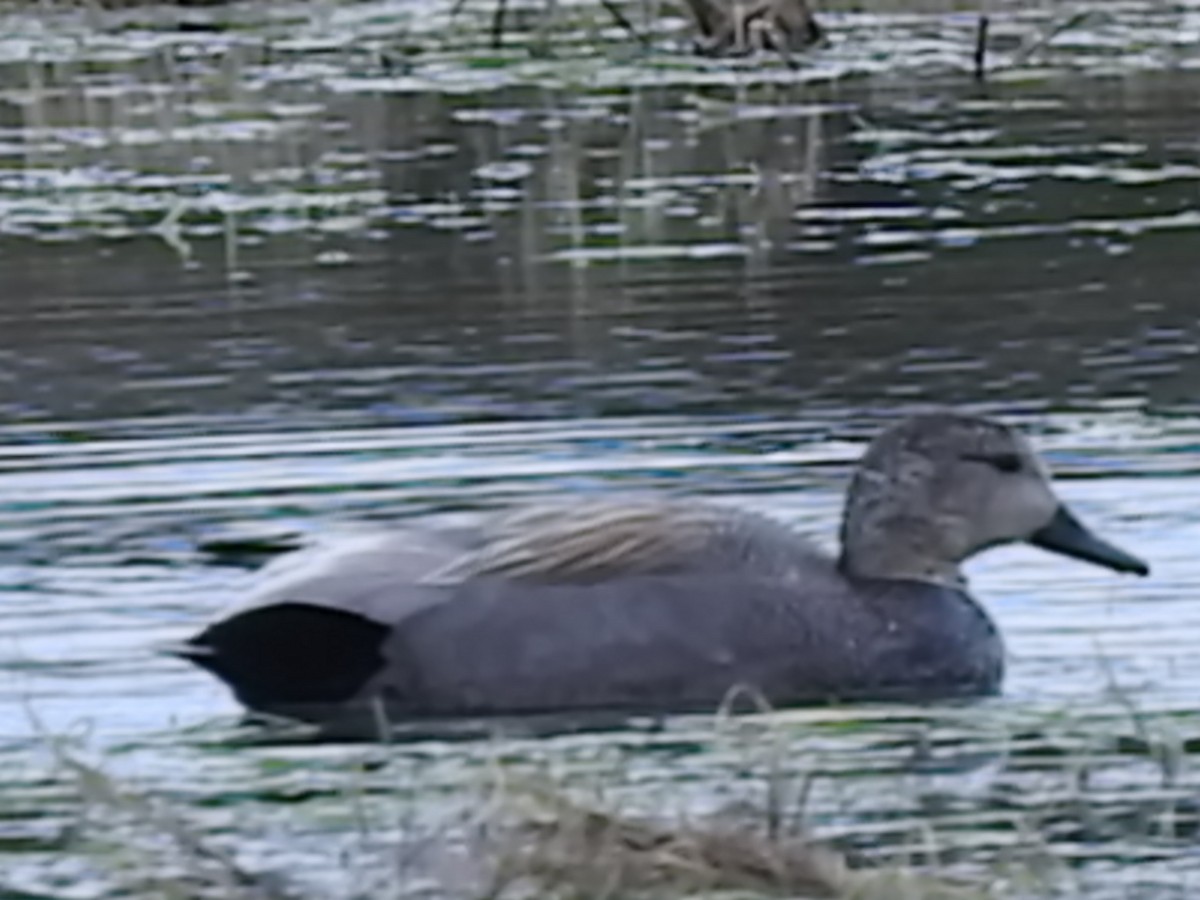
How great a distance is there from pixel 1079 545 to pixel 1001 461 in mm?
230

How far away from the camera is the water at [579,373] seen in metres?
7.19

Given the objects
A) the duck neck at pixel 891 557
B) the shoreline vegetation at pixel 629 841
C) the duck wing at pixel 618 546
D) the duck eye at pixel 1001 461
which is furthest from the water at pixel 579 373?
the duck wing at pixel 618 546

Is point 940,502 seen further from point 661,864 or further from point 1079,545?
point 661,864

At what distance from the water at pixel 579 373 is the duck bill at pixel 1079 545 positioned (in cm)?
13

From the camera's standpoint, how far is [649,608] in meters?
8.27

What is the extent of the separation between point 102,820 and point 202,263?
8465 millimetres

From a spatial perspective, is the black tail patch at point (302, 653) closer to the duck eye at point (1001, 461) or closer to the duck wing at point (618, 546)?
the duck wing at point (618, 546)

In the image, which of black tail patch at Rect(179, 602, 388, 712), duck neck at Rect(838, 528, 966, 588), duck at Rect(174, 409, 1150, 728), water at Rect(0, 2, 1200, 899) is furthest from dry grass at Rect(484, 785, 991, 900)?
duck neck at Rect(838, 528, 966, 588)

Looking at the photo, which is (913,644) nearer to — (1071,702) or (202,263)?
(1071,702)

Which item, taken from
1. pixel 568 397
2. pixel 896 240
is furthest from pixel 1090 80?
pixel 568 397

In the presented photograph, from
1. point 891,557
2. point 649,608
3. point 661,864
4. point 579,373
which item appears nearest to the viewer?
point 661,864

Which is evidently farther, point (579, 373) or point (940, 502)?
point (579, 373)

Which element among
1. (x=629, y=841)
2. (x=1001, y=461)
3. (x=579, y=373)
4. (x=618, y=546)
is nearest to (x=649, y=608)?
(x=618, y=546)

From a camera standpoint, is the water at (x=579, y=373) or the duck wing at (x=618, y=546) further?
the duck wing at (x=618, y=546)
